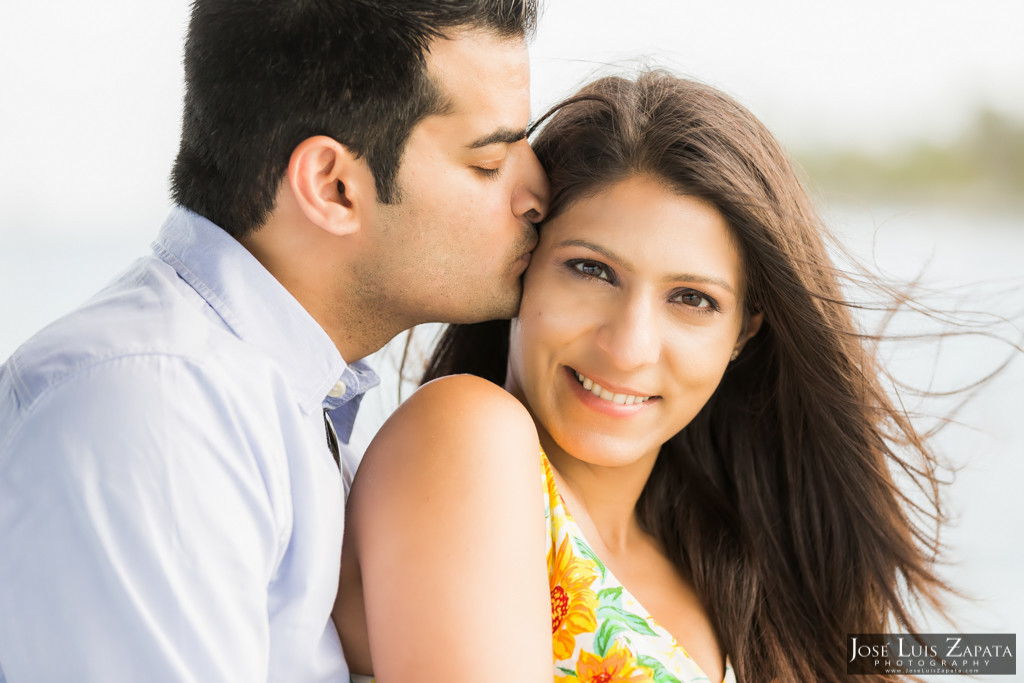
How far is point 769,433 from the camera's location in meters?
2.13

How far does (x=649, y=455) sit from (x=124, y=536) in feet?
3.61

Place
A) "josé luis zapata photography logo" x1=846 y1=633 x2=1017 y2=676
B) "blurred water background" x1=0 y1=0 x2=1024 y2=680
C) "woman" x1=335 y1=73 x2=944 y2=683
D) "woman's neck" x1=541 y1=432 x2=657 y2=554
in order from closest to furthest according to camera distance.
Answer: "woman" x1=335 y1=73 x2=944 y2=683 < "woman's neck" x1=541 y1=432 x2=657 y2=554 < "josé luis zapata photography logo" x1=846 y1=633 x2=1017 y2=676 < "blurred water background" x1=0 y1=0 x2=1024 y2=680

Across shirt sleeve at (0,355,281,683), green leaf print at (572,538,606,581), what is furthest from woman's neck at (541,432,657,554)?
shirt sleeve at (0,355,281,683)

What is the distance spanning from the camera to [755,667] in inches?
73.8

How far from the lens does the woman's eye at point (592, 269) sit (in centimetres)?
165

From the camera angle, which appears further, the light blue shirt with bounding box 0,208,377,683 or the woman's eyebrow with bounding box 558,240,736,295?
the woman's eyebrow with bounding box 558,240,736,295

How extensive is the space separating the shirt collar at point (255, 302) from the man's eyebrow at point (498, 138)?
1.26ft

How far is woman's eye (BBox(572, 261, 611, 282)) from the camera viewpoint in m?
1.65

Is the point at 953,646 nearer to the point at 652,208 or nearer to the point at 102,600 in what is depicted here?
the point at 652,208

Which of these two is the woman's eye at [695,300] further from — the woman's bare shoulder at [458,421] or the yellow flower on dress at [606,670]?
the yellow flower on dress at [606,670]

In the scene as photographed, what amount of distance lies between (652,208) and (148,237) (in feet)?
11.1

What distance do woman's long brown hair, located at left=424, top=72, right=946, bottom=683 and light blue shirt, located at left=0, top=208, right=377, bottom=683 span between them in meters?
0.72

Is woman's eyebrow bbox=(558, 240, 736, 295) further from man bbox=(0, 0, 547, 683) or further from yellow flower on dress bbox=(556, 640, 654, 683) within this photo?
yellow flower on dress bbox=(556, 640, 654, 683)

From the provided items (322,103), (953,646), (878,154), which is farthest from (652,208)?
(878,154)
